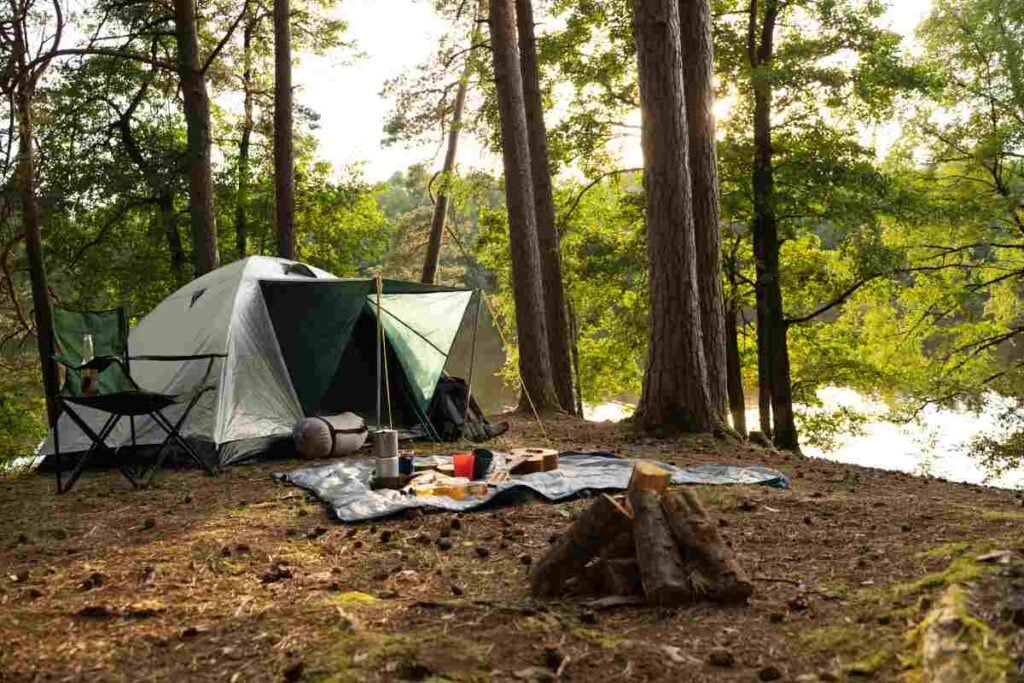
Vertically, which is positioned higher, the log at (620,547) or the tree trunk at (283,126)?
the tree trunk at (283,126)

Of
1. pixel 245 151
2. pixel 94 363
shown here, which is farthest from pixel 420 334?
pixel 245 151

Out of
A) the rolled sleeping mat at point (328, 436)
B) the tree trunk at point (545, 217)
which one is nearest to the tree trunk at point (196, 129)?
the tree trunk at point (545, 217)

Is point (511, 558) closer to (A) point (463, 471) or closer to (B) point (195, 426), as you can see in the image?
(A) point (463, 471)

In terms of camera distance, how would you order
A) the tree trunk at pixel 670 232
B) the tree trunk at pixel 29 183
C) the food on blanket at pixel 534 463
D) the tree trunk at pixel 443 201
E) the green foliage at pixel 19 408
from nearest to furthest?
the food on blanket at pixel 534 463 < the tree trunk at pixel 670 232 < the tree trunk at pixel 29 183 < the green foliage at pixel 19 408 < the tree trunk at pixel 443 201

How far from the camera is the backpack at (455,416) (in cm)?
692

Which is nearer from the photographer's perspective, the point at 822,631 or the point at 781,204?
the point at 822,631

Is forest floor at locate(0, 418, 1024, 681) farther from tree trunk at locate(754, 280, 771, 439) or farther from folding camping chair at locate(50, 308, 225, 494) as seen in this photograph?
tree trunk at locate(754, 280, 771, 439)

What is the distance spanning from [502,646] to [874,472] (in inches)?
168

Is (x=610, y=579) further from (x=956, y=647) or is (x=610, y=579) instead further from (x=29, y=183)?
(x=29, y=183)

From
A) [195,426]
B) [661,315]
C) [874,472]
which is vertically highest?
[661,315]

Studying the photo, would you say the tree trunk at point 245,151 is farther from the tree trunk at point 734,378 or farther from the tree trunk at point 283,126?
the tree trunk at point 734,378

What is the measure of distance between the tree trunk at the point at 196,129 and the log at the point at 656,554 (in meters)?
8.54

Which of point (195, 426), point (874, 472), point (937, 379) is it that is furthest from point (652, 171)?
point (937, 379)

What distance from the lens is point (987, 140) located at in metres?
11.9
